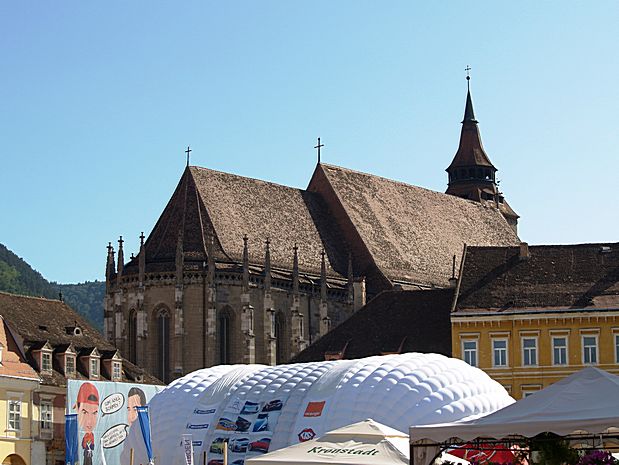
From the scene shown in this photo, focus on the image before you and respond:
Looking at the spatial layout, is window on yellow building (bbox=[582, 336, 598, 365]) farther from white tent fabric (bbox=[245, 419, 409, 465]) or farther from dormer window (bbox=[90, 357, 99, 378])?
white tent fabric (bbox=[245, 419, 409, 465])

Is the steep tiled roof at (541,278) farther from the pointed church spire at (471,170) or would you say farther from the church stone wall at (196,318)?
the pointed church spire at (471,170)

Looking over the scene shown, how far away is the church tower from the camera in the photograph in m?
113

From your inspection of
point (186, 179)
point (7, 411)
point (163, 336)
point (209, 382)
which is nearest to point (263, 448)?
point (209, 382)

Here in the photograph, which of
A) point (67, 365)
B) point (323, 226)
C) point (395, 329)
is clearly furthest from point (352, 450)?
point (323, 226)

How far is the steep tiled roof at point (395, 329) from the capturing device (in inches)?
2419

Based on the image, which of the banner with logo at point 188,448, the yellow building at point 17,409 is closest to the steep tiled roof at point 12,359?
the yellow building at point 17,409

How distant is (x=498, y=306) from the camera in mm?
56281

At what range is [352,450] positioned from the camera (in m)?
21.1

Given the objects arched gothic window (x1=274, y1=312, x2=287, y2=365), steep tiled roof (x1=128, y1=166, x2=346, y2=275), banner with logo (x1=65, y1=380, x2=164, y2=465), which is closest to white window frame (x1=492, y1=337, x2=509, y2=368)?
banner with logo (x1=65, y1=380, x2=164, y2=465)

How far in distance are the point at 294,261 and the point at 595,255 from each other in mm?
24620

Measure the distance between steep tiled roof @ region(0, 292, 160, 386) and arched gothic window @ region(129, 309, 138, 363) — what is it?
7842mm

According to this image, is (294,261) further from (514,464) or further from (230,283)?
(514,464)

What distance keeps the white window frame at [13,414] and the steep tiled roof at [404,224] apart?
33.2 metres

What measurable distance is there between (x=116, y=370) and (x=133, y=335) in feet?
38.7
